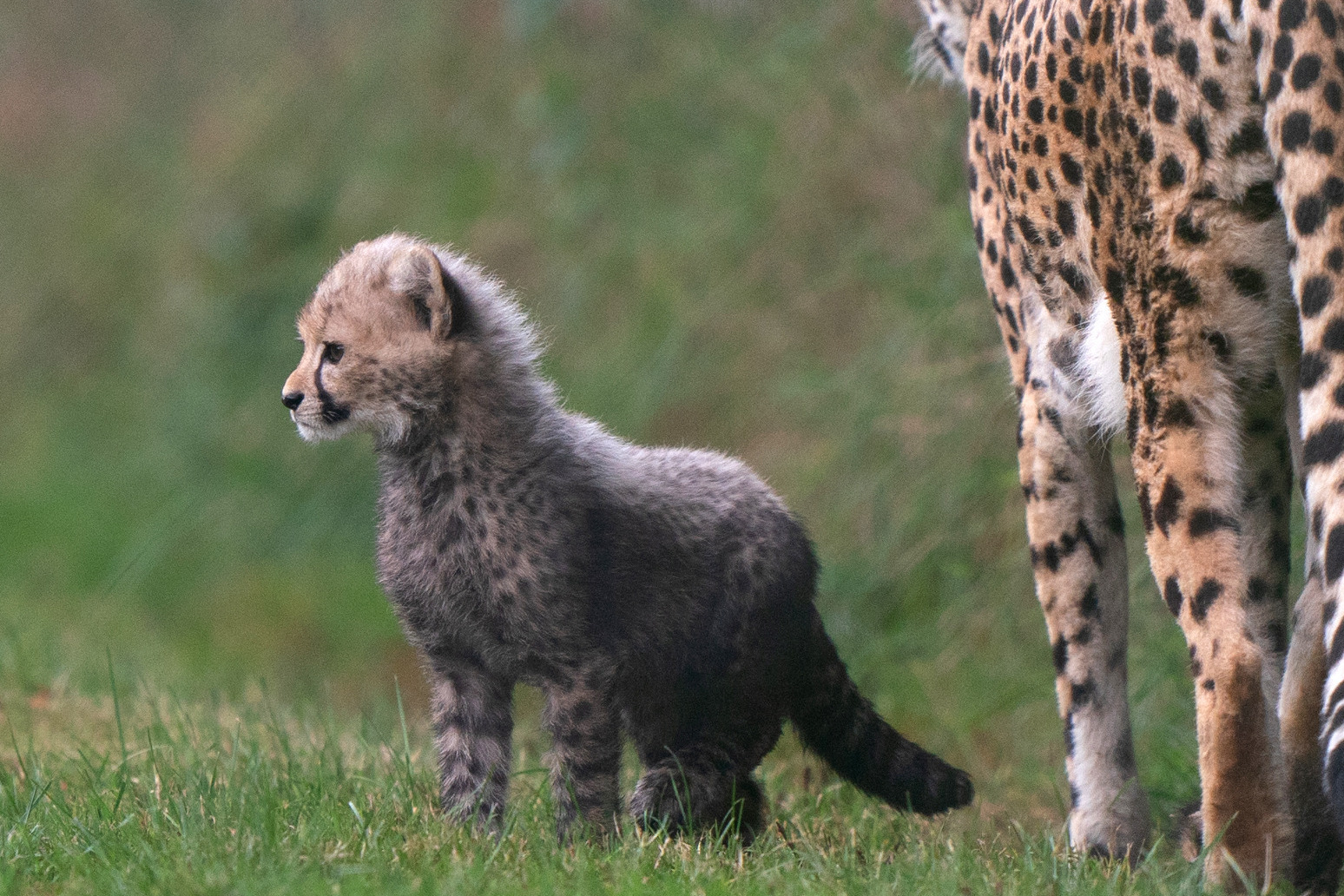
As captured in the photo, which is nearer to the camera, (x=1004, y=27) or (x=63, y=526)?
(x=1004, y=27)

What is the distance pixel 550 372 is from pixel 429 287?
201 inches

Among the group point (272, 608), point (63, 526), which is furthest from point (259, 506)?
point (63, 526)

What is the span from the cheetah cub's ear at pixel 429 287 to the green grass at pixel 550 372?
39.5 inches

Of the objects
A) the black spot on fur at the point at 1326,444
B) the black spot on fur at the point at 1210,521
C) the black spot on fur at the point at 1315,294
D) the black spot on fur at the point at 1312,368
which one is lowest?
the black spot on fur at the point at 1210,521

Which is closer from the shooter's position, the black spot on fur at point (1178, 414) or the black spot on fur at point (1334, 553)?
the black spot on fur at point (1334, 553)

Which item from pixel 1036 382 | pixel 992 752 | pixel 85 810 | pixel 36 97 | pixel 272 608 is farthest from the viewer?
pixel 36 97

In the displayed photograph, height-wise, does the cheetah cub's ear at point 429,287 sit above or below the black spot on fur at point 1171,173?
below

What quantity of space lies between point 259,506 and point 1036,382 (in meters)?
6.34

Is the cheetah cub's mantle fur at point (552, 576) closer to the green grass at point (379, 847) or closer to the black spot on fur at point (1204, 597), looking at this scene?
the green grass at point (379, 847)

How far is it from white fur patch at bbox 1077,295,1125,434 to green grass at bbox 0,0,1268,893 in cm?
94

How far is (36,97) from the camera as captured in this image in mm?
14766

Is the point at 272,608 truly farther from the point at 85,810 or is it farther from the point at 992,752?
the point at 85,810

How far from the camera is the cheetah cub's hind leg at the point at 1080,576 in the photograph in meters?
3.87

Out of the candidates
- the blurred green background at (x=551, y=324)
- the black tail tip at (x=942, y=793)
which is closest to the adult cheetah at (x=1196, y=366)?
the black tail tip at (x=942, y=793)
